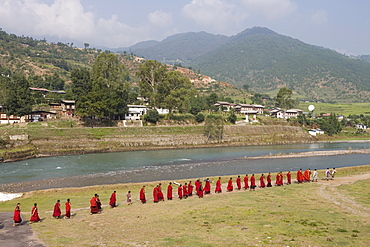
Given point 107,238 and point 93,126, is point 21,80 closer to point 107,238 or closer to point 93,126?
point 93,126

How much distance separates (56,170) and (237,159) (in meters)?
31.1

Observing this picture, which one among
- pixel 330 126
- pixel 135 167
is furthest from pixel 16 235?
pixel 330 126

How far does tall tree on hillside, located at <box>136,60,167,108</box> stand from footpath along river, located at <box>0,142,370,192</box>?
3234cm

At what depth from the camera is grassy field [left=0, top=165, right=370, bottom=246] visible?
50.3ft

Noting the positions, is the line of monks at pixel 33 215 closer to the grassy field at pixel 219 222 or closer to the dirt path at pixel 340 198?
the grassy field at pixel 219 222

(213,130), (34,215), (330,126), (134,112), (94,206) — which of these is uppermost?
(134,112)

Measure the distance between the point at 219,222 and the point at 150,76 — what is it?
83467mm

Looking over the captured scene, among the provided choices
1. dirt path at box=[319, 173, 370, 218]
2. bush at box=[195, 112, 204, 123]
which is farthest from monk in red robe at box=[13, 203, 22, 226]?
bush at box=[195, 112, 204, 123]

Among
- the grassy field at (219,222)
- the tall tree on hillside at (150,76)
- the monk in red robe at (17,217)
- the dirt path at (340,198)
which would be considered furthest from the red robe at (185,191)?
the tall tree on hillside at (150,76)

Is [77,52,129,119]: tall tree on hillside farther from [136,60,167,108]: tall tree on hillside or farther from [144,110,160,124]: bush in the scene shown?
[136,60,167,108]: tall tree on hillside

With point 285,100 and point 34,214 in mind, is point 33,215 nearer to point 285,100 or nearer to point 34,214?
point 34,214

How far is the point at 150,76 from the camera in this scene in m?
98.7

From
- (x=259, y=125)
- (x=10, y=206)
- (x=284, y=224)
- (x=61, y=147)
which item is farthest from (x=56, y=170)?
(x=259, y=125)

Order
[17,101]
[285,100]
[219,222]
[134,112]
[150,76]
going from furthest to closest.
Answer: [285,100]
[150,76]
[134,112]
[17,101]
[219,222]
